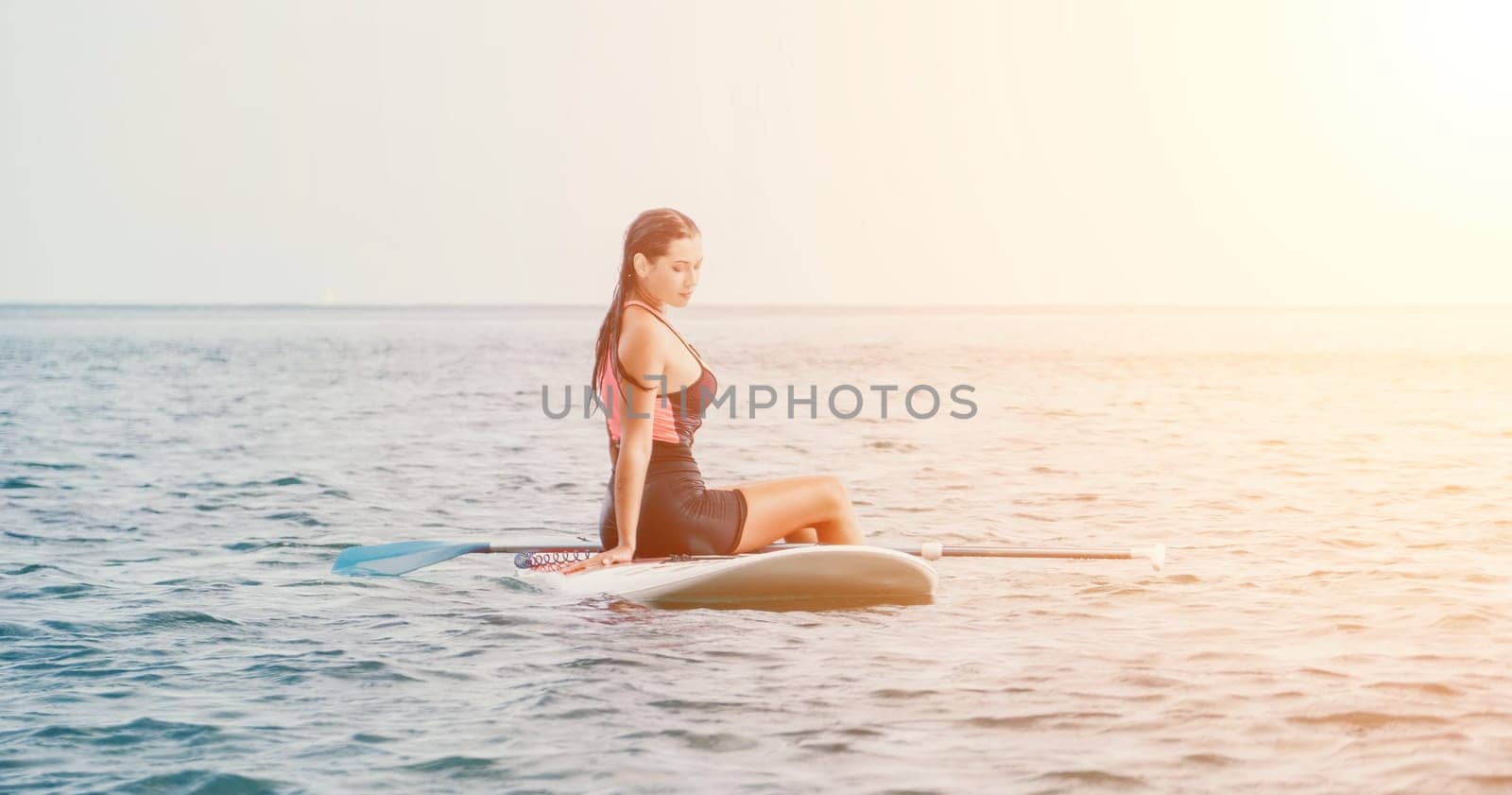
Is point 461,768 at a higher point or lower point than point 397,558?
lower

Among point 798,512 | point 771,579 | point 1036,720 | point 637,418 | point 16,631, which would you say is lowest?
point 16,631

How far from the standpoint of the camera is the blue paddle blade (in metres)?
9.54

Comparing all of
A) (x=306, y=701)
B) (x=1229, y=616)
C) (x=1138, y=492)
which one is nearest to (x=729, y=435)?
(x=1138, y=492)

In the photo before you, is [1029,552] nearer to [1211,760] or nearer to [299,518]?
[1211,760]

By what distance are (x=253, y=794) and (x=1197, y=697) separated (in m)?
3.83

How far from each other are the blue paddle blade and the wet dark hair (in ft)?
6.66

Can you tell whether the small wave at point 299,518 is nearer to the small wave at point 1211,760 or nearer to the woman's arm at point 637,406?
the woman's arm at point 637,406

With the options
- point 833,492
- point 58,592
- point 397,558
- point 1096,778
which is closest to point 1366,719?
point 1096,778

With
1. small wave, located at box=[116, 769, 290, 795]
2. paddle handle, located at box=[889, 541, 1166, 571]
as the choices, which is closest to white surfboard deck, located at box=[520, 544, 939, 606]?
paddle handle, located at box=[889, 541, 1166, 571]

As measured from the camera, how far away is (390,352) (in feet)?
210

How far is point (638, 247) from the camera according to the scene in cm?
795

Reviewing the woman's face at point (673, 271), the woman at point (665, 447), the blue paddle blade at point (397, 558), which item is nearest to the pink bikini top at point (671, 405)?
the woman at point (665, 447)

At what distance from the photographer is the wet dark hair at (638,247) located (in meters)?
7.91

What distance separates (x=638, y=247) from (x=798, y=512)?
5.69ft
